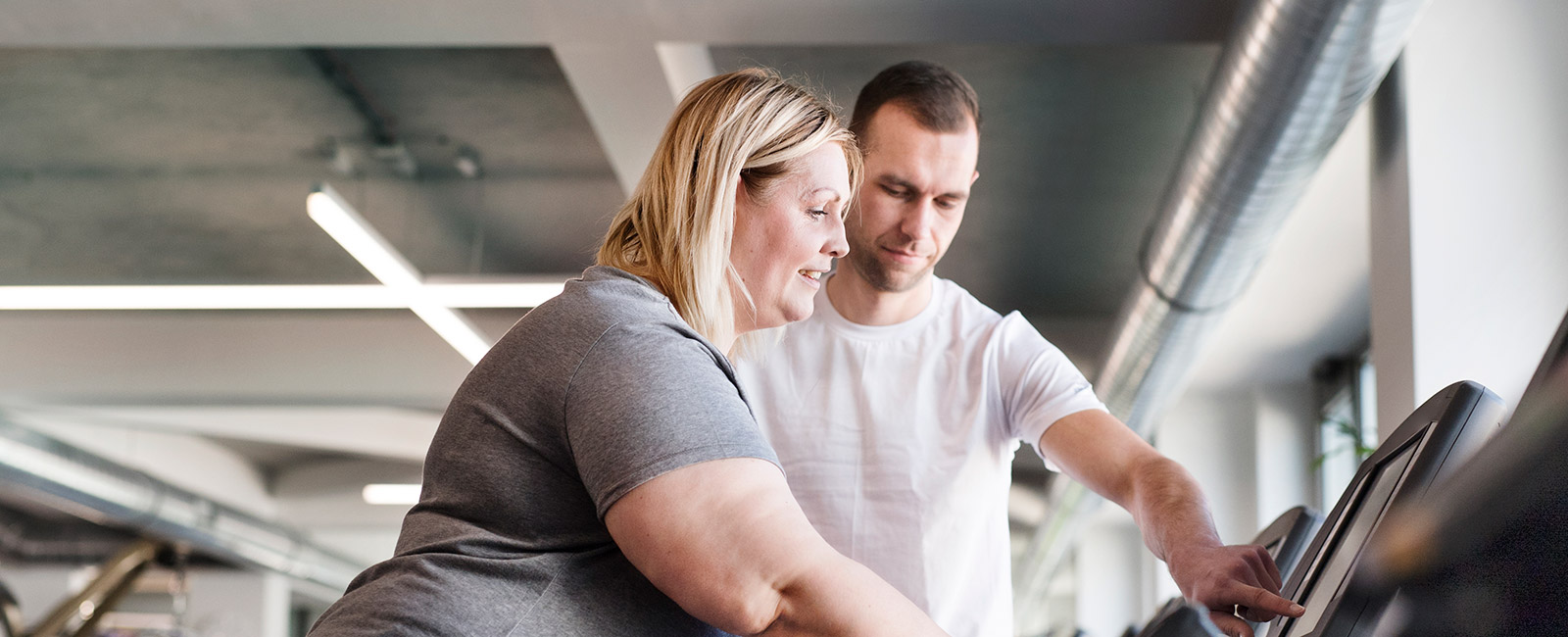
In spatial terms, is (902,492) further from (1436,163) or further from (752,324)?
(1436,163)

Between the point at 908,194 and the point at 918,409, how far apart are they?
366mm

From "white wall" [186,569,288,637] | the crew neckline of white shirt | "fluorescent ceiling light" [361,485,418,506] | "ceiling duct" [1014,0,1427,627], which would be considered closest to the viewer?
the crew neckline of white shirt

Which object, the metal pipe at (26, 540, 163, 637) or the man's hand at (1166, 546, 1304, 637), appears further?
the metal pipe at (26, 540, 163, 637)

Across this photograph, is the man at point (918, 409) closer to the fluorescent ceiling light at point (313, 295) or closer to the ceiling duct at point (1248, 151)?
the ceiling duct at point (1248, 151)

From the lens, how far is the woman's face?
125 centimetres

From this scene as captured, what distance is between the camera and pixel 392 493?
11422mm

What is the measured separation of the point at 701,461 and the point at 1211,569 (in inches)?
21.0

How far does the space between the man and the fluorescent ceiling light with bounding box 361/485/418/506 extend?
31.4ft

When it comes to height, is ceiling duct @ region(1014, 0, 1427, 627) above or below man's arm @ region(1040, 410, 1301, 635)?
above

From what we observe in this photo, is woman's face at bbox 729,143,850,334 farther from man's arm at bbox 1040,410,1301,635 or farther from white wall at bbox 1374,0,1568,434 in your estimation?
white wall at bbox 1374,0,1568,434

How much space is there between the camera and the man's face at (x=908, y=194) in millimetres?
1924

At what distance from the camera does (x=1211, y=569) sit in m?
1.18

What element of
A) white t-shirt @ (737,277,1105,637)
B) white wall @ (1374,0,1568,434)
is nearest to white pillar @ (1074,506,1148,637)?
white wall @ (1374,0,1568,434)

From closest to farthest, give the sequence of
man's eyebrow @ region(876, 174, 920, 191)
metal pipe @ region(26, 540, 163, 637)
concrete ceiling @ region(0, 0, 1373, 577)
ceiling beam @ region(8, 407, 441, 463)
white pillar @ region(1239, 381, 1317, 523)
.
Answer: man's eyebrow @ region(876, 174, 920, 191), concrete ceiling @ region(0, 0, 1373, 577), white pillar @ region(1239, 381, 1317, 523), ceiling beam @ region(8, 407, 441, 463), metal pipe @ region(26, 540, 163, 637)
